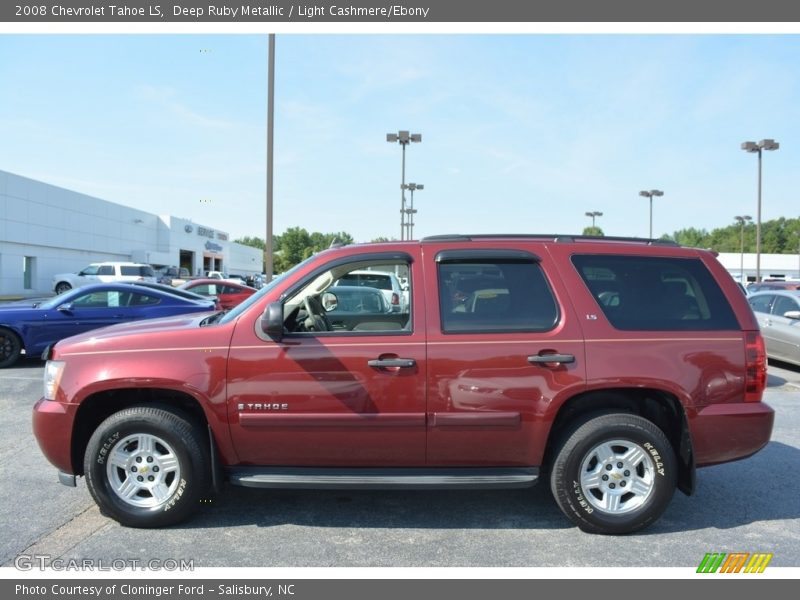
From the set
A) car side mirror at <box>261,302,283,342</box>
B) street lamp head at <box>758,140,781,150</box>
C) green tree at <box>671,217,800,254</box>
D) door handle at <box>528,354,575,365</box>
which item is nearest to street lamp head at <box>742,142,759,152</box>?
street lamp head at <box>758,140,781,150</box>

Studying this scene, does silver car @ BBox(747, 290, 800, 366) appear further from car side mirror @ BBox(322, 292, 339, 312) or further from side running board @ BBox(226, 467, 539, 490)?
side running board @ BBox(226, 467, 539, 490)

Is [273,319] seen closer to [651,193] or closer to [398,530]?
[398,530]

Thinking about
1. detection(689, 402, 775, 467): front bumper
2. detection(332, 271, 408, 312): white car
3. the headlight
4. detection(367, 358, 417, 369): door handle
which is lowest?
detection(689, 402, 775, 467): front bumper

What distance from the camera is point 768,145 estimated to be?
3331 centimetres

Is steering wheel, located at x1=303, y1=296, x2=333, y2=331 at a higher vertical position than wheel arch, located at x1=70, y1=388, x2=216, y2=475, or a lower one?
higher

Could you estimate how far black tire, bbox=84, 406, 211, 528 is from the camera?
3828 mm

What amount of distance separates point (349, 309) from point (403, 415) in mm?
2058

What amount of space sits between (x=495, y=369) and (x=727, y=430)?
1.64 metres

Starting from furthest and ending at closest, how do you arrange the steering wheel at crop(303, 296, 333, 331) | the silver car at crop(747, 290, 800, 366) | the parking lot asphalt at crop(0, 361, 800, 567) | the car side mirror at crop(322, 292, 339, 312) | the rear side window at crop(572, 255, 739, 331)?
the silver car at crop(747, 290, 800, 366) < the car side mirror at crop(322, 292, 339, 312) < the steering wheel at crop(303, 296, 333, 331) < the rear side window at crop(572, 255, 739, 331) < the parking lot asphalt at crop(0, 361, 800, 567)

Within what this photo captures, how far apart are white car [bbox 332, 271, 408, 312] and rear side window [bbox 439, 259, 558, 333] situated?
1042 millimetres

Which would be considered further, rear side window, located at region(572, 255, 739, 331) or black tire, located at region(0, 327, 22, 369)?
black tire, located at region(0, 327, 22, 369)

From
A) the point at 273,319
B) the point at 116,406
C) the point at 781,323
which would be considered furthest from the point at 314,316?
the point at 781,323

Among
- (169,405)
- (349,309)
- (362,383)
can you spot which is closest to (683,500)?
(362,383)

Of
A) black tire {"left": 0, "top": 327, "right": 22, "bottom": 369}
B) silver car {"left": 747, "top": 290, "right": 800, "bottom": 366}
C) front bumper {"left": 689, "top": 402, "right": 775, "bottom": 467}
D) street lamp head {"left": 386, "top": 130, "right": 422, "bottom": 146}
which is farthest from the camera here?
street lamp head {"left": 386, "top": 130, "right": 422, "bottom": 146}
